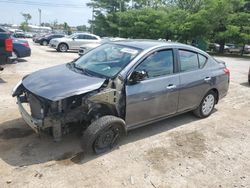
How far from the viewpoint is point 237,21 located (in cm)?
2823

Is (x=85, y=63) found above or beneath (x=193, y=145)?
above

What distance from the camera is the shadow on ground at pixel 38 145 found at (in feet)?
13.0

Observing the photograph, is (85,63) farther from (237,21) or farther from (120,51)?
(237,21)

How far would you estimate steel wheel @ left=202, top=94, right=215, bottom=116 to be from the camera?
589 cm

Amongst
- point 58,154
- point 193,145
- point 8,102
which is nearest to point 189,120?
point 193,145

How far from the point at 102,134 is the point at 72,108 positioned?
1.87ft

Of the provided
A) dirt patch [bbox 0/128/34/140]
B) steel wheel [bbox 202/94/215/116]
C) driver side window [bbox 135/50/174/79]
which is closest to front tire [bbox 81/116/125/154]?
driver side window [bbox 135/50/174/79]

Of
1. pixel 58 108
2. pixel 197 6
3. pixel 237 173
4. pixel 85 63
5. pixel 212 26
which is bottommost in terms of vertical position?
pixel 237 173

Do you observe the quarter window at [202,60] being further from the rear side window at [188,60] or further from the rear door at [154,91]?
the rear door at [154,91]

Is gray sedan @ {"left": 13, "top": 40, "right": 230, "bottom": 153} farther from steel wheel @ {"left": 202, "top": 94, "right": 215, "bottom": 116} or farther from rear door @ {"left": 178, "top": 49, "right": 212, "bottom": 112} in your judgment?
steel wheel @ {"left": 202, "top": 94, "right": 215, "bottom": 116}

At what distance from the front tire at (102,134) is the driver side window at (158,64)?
94cm

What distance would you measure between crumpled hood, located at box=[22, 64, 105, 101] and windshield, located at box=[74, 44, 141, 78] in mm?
273

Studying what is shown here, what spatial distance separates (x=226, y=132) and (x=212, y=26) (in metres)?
24.4

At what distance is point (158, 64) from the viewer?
4.82 m
